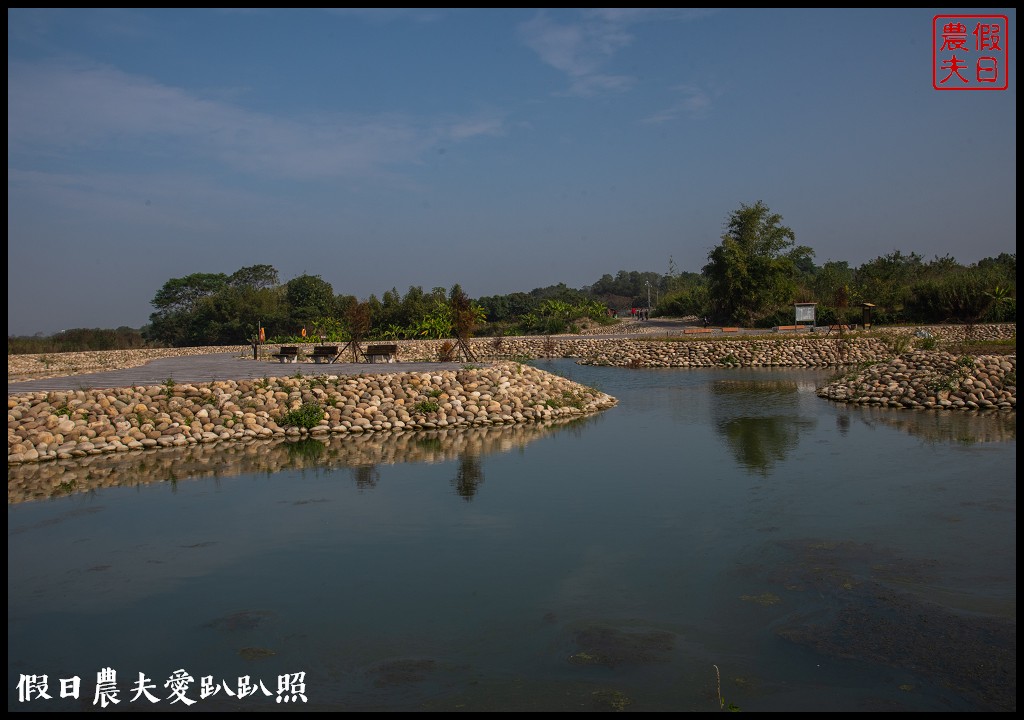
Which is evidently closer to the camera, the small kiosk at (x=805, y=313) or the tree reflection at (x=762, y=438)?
the tree reflection at (x=762, y=438)

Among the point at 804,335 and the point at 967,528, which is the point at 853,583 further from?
the point at 804,335

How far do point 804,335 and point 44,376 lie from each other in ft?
97.5

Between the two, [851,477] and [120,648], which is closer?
[120,648]

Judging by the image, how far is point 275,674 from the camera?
5.93 m

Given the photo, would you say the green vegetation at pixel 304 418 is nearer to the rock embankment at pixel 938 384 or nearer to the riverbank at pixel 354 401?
the riverbank at pixel 354 401

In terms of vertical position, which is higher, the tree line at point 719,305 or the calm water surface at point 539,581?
the tree line at point 719,305

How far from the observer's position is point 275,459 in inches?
561

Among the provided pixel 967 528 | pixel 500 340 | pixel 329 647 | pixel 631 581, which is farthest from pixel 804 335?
pixel 329 647

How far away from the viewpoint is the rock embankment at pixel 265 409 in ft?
48.9

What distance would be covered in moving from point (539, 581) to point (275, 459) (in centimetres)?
776

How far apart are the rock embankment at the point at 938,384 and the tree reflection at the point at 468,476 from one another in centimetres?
1114

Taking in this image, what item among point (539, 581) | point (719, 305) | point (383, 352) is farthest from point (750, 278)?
point (539, 581)

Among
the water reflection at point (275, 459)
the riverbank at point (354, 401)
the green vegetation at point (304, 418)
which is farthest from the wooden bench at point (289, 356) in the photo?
the water reflection at point (275, 459)

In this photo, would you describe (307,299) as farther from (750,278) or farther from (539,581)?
(539,581)
